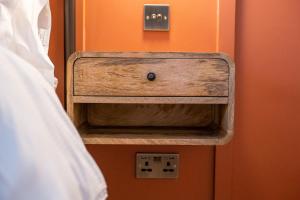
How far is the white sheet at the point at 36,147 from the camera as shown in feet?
1.22

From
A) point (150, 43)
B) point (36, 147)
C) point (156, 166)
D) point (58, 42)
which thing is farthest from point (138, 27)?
point (36, 147)

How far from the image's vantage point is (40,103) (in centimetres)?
45

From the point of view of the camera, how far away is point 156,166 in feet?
3.60

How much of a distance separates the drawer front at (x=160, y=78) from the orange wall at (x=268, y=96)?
28 centimetres

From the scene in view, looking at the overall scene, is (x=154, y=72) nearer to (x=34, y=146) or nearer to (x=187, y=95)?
(x=187, y=95)

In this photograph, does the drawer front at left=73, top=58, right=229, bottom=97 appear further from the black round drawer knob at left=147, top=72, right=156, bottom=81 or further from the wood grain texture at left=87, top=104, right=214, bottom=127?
the wood grain texture at left=87, top=104, right=214, bottom=127

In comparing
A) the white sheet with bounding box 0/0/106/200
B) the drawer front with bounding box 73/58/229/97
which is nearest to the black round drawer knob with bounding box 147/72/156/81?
the drawer front with bounding box 73/58/229/97

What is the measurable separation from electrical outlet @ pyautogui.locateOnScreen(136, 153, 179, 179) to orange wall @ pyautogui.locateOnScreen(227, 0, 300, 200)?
7.5 inches

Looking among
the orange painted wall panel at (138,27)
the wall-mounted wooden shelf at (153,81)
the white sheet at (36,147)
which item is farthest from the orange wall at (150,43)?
the white sheet at (36,147)

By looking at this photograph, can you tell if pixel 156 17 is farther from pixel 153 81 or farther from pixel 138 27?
pixel 153 81

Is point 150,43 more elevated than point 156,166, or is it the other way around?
point 150,43

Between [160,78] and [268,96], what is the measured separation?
42 cm

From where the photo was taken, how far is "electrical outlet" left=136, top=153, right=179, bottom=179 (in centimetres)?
109

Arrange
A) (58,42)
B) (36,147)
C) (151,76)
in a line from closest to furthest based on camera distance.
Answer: (36,147) → (151,76) → (58,42)
